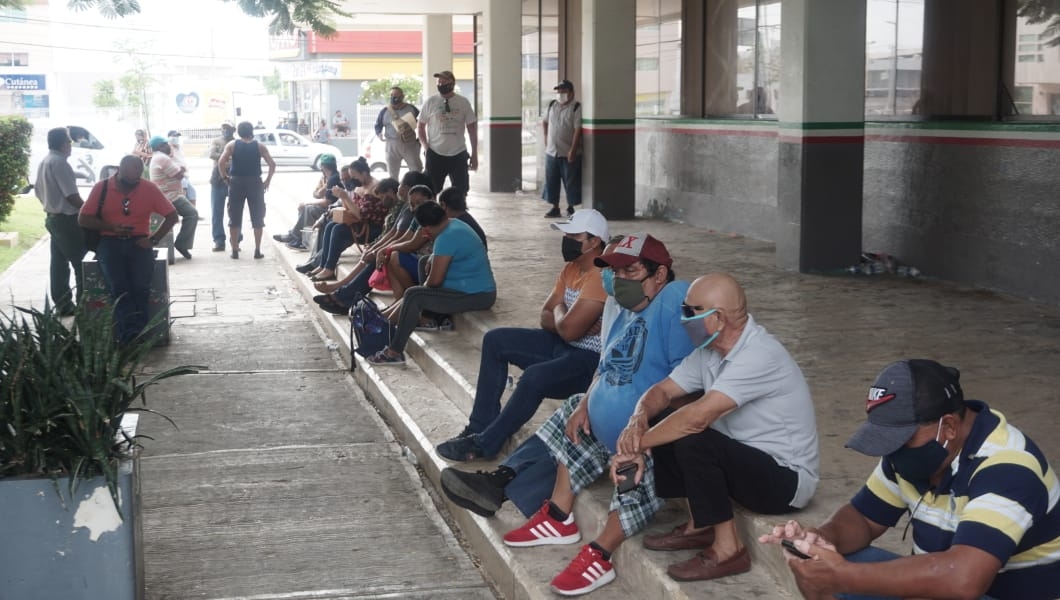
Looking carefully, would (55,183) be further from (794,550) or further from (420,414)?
(794,550)

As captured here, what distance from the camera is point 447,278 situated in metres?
9.20

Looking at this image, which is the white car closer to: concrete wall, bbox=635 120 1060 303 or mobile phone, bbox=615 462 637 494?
concrete wall, bbox=635 120 1060 303

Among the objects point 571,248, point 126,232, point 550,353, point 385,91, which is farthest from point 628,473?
point 385,91

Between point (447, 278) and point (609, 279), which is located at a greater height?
point (609, 279)

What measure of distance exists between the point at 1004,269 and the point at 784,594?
5.99 m

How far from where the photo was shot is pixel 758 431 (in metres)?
4.71

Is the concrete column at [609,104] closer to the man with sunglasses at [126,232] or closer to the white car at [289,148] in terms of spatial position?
the man with sunglasses at [126,232]

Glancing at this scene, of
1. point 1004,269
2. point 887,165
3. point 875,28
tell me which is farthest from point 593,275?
point 875,28

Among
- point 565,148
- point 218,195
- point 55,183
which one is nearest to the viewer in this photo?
point 55,183

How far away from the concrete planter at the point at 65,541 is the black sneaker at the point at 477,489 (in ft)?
5.13

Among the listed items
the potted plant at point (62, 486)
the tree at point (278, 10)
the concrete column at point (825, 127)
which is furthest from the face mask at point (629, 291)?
the concrete column at point (825, 127)

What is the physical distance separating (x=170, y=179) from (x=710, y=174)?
21.7 ft

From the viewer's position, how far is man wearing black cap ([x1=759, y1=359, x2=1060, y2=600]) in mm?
3145

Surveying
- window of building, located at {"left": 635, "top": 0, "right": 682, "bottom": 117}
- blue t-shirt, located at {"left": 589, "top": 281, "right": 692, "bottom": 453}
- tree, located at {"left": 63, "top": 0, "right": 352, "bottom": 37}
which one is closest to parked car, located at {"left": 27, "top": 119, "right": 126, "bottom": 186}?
window of building, located at {"left": 635, "top": 0, "right": 682, "bottom": 117}
